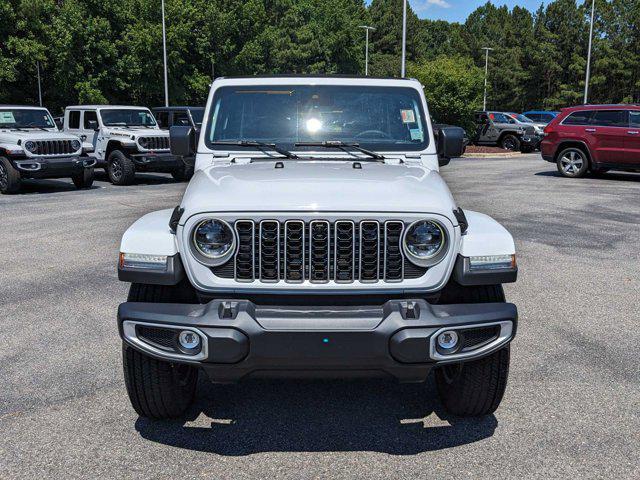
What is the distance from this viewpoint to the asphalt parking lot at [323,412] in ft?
11.6

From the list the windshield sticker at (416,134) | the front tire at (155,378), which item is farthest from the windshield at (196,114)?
the front tire at (155,378)

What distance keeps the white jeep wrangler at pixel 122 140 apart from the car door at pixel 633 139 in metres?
10.2

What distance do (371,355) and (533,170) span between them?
18918mm

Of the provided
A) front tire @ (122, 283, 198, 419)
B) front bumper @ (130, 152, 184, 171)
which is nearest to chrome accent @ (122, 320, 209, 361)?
front tire @ (122, 283, 198, 419)

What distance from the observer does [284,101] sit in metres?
4.88

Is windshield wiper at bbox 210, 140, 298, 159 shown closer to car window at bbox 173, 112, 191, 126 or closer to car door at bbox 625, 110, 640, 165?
car door at bbox 625, 110, 640, 165

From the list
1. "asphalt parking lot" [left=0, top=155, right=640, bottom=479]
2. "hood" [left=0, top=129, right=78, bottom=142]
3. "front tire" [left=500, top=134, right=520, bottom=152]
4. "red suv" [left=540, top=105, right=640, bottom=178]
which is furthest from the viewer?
"front tire" [left=500, top=134, right=520, bottom=152]

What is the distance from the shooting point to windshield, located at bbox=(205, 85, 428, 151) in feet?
15.7

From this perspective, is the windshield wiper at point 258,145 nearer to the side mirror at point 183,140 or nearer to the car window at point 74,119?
the side mirror at point 183,140

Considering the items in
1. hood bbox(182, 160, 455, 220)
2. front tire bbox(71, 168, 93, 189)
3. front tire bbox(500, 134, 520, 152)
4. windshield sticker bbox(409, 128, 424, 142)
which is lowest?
front tire bbox(500, 134, 520, 152)

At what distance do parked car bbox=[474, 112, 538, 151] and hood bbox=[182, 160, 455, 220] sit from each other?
2730cm

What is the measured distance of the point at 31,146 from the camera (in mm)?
15266

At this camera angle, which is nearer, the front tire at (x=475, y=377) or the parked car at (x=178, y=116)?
the front tire at (x=475, y=377)

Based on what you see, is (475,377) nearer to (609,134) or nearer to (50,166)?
(50,166)
